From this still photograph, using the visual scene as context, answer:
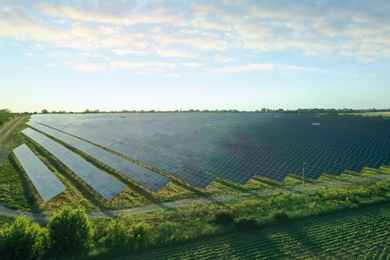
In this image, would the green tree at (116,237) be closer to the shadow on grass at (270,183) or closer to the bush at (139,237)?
the bush at (139,237)

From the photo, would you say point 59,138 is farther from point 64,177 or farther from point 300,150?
point 300,150

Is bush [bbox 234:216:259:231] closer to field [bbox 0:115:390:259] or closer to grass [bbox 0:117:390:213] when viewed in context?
field [bbox 0:115:390:259]

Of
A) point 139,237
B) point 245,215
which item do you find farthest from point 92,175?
point 245,215

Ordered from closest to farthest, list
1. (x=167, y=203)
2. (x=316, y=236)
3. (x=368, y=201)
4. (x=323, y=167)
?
(x=316, y=236), (x=368, y=201), (x=167, y=203), (x=323, y=167)

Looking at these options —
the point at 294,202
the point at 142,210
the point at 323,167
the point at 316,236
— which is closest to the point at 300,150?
the point at 323,167

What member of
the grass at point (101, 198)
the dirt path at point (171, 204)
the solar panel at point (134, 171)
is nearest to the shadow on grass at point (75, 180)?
the grass at point (101, 198)
